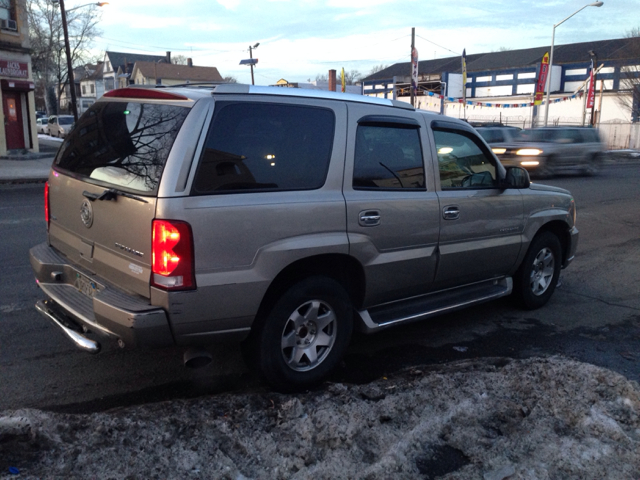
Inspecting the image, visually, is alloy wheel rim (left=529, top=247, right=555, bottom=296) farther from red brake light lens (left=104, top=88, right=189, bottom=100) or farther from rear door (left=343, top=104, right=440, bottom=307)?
red brake light lens (left=104, top=88, right=189, bottom=100)

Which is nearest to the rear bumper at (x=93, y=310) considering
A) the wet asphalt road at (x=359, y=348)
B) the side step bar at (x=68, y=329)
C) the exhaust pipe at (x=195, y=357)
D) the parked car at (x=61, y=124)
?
the side step bar at (x=68, y=329)

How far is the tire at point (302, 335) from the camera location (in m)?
3.72

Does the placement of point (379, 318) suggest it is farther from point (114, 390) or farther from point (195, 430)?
point (114, 390)

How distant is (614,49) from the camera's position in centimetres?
5894

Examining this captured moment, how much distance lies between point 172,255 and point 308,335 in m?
1.18

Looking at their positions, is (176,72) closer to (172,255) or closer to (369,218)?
(369,218)

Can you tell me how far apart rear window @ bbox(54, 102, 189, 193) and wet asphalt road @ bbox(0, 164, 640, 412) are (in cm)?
142

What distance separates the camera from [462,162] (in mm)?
5004

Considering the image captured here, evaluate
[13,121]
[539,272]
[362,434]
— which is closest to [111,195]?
[362,434]

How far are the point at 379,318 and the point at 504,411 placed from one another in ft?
3.67

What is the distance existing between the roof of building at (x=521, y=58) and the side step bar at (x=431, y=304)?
5555cm

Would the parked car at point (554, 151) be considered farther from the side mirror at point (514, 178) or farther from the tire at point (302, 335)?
the tire at point (302, 335)

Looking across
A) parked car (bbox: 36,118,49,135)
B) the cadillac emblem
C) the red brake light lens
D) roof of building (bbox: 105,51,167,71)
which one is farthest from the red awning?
roof of building (bbox: 105,51,167,71)

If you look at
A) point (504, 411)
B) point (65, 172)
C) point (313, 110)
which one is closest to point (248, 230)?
point (313, 110)
